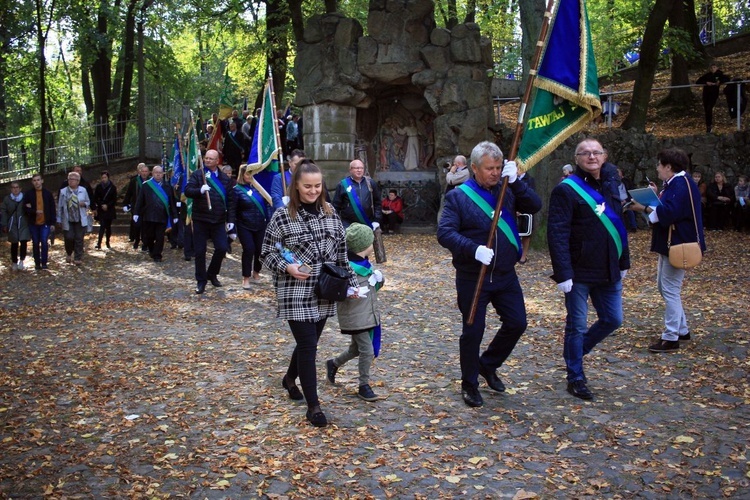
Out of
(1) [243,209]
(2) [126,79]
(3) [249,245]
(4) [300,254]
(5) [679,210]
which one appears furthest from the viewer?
(2) [126,79]

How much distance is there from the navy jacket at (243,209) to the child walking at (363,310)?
5522 millimetres

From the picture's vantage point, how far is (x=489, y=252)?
5.76 m

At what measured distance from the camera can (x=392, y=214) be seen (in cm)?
2233

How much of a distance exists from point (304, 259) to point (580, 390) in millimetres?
2451

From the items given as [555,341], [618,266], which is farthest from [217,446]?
[555,341]

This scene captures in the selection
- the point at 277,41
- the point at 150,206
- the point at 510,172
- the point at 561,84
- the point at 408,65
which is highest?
the point at 277,41

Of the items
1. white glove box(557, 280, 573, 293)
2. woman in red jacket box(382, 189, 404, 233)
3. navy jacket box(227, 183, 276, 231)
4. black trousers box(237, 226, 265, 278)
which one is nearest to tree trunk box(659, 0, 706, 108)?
woman in red jacket box(382, 189, 404, 233)

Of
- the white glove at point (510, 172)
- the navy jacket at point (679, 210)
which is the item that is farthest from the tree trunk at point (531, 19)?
the white glove at point (510, 172)

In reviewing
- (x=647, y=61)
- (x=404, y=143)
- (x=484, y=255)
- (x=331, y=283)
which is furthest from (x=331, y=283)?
(x=404, y=143)

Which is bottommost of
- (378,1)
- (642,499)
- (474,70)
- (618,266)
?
(642,499)

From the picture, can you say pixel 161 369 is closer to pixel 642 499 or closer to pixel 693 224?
pixel 642 499

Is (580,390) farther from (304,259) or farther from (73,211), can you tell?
(73,211)

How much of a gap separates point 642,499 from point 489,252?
1.95 metres

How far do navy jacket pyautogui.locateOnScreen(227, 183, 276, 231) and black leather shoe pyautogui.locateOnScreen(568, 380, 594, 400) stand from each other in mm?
6429
